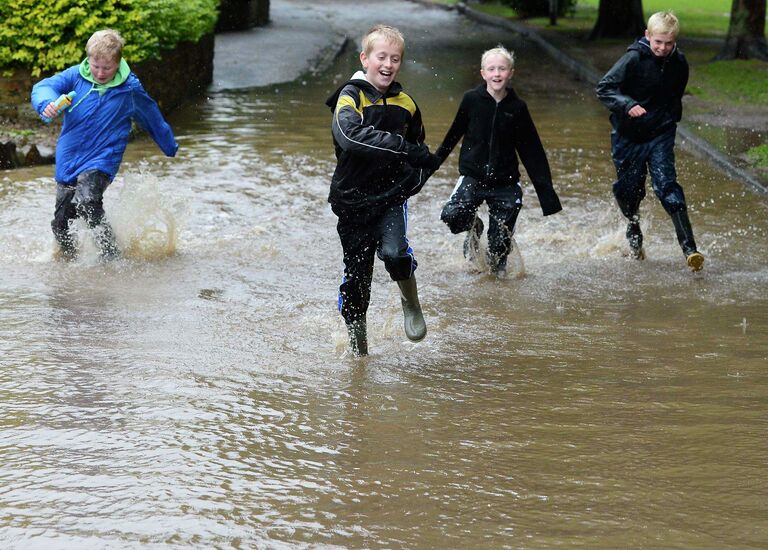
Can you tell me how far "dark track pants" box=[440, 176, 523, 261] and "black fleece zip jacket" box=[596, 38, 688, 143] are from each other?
0.94m

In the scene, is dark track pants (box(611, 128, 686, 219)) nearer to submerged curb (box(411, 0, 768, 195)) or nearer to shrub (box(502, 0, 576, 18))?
submerged curb (box(411, 0, 768, 195))

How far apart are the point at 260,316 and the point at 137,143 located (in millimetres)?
7278

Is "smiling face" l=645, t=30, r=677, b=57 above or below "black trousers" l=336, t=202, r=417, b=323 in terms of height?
above

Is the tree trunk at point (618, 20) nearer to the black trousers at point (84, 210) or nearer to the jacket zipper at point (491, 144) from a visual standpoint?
the jacket zipper at point (491, 144)

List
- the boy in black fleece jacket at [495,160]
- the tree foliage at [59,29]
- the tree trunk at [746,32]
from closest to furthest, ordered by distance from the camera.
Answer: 1. the boy in black fleece jacket at [495,160]
2. the tree foliage at [59,29]
3. the tree trunk at [746,32]

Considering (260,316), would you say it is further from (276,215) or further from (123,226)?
(276,215)

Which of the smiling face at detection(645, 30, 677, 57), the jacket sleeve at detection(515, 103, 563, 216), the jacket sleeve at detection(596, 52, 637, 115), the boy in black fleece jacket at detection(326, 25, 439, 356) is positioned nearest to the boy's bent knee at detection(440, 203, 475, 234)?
the jacket sleeve at detection(515, 103, 563, 216)

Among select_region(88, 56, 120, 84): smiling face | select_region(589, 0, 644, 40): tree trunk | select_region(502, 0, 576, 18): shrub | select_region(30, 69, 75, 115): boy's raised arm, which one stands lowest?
select_region(502, 0, 576, 18): shrub

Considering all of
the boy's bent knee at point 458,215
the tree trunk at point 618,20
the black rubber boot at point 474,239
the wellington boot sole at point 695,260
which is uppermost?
the boy's bent knee at point 458,215

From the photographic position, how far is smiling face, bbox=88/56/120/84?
833cm

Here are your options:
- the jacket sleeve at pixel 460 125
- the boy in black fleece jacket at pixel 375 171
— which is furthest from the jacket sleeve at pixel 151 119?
the boy in black fleece jacket at pixel 375 171

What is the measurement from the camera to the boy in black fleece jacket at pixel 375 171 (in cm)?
591

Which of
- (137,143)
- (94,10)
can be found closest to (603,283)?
(137,143)

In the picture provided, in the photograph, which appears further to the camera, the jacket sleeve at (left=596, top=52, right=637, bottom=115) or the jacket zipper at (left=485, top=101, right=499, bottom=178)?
the jacket sleeve at (left=596, top=52, right=637, bottom=115)
